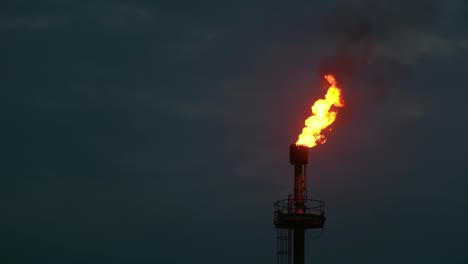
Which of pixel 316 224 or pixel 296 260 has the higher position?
pixel 316 224

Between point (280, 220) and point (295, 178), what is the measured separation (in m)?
3.46

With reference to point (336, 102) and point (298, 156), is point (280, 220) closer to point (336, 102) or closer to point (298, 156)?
point (298, 156)

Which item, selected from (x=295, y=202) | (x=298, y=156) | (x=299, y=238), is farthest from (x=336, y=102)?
(x=299, y=238)

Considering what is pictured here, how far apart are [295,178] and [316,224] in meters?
3.84

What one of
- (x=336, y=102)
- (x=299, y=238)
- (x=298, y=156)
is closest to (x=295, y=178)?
(x=298, y=156)

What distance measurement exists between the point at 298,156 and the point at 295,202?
3.55 meters

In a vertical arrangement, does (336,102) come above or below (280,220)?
above

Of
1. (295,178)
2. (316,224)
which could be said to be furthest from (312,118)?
(316,224)

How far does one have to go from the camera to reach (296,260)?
116 ft

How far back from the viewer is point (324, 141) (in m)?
37.4

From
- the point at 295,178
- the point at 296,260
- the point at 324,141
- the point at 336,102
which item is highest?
the point at 336,102

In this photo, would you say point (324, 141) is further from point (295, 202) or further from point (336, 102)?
point (295, 202)

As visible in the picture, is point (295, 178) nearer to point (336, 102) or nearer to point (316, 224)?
point (316, 224)

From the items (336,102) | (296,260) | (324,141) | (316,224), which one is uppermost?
(336,102)
